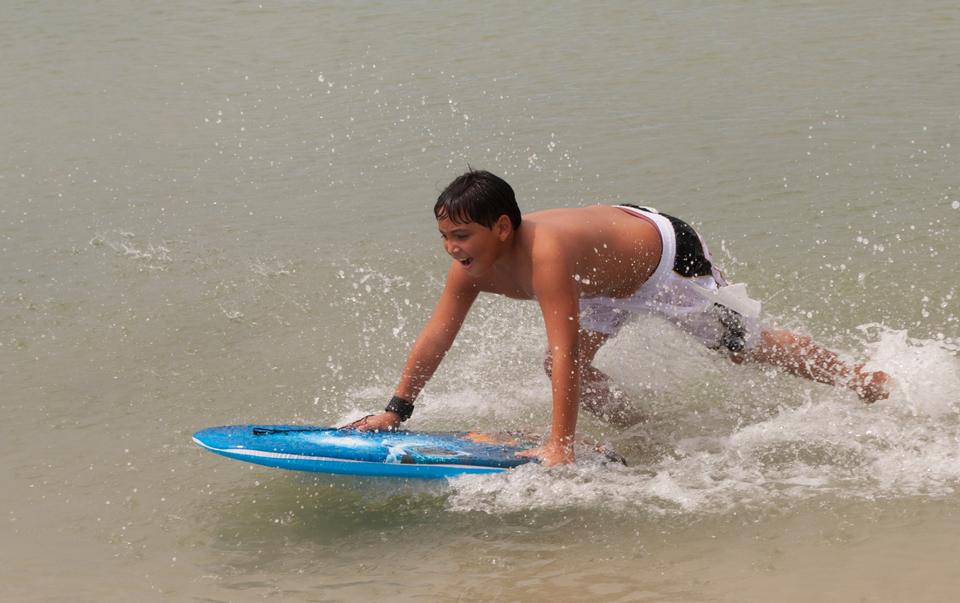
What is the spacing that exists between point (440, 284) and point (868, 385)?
2.82 metres

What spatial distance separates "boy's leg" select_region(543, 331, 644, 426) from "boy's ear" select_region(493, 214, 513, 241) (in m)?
0.75

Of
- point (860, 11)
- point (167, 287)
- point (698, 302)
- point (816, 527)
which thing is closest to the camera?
point (816, 527)

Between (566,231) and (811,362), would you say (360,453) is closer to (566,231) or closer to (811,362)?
(566,231)

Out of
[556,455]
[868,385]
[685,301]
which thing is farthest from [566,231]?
[868,385]

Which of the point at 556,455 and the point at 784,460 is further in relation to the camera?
the point at 784,460

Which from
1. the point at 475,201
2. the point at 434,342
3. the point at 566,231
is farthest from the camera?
the point at 434,342

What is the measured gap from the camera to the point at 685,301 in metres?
4.92

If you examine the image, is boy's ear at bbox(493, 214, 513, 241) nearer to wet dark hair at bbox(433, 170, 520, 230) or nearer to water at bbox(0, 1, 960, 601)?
wet dark hair at bbox(433, 170, 520, 230)

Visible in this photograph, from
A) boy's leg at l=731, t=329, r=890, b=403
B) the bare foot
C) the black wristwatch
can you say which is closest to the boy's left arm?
the black wristwatch

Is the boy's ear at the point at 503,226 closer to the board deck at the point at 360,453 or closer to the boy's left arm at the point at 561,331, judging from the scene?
the boy's left arm at the point at 561,331

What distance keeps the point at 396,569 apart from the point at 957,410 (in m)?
2.53

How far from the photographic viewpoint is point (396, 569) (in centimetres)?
434

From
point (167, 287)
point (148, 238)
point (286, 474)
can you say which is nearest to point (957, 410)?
point (286, 474)

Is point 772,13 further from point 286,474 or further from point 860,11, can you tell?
point 286,474
